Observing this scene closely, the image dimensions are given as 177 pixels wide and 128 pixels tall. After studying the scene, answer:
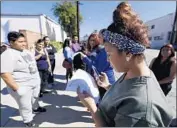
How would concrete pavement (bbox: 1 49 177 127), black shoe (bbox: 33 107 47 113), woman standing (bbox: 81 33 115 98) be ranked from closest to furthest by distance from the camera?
woman standing (bbox: 81 33 115 98)
concrete pavement (bbox: 1 49 177 127)
black shoe (bbox: 33 107 47 113)

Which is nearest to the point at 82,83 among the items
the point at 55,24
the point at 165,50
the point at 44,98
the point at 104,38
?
the point at 104,38

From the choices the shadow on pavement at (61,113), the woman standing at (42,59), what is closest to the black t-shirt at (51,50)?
the woman standing at (42,59)

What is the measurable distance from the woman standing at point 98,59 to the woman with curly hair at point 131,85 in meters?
1.49

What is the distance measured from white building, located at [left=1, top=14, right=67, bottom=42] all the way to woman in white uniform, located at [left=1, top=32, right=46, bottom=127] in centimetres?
55

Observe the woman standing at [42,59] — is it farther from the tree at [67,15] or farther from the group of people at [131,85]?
the group of people at [131,85]

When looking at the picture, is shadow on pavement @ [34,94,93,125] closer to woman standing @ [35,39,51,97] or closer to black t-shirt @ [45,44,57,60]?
woman standing @ [35,39,51,97]

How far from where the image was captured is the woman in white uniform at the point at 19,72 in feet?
8.86

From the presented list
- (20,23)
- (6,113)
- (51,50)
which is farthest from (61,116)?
(20,23)

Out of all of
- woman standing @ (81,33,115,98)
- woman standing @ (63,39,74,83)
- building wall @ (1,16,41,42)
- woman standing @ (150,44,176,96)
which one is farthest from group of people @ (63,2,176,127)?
woman standing @ (63,39,74,83)

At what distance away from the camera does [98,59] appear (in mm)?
2648

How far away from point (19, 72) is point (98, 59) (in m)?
1.14

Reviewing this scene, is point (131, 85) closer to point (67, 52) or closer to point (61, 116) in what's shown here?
point (61, 116)

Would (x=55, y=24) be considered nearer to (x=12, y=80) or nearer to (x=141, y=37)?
(x=12, y=80)

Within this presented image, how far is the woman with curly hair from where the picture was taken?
0.84m
